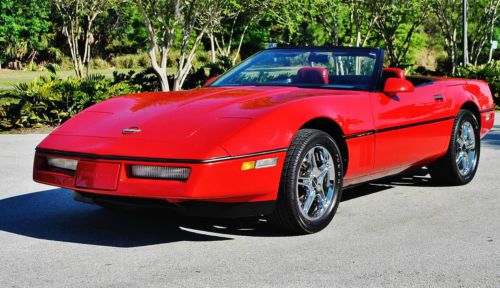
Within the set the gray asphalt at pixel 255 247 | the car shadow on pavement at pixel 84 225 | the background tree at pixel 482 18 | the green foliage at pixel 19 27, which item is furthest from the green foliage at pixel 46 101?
the green foliage at pixel 19 27

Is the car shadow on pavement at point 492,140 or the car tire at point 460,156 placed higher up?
the car tire at point 460,156

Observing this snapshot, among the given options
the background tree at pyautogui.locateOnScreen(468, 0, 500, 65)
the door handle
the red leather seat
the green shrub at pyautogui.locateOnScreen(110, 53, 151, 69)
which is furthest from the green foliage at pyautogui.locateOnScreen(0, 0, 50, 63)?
the red leather seat

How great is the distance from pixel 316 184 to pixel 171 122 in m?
1.14

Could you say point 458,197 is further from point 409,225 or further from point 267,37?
point 267,37

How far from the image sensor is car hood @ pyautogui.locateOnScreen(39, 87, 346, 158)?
465cm

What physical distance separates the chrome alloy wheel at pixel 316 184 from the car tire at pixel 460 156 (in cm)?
205

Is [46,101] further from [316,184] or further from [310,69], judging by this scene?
[316,184]

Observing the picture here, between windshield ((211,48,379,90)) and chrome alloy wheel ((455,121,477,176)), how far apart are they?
152cm

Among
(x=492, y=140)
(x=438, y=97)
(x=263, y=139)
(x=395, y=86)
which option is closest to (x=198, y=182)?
(x=263, y=139)

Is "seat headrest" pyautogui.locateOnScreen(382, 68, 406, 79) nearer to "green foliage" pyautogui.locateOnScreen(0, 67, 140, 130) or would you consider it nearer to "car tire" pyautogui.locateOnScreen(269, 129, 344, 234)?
"car tire" pyautogui.locateOnScreen(269, 129, 344, 234)

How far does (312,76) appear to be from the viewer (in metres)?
5.98

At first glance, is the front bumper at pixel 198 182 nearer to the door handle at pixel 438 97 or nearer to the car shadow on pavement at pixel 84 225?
the car shadow on pavement at pixel 84 225

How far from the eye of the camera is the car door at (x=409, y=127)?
5855 mm

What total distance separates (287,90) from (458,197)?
2.12 metres
